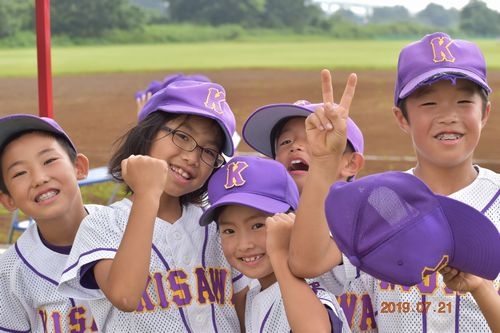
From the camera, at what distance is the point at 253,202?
1724 millimetres

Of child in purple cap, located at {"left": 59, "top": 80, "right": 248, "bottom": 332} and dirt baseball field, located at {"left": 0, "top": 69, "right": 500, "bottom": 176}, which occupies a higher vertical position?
child in purple cap, located at {"left": 59, "top": 80, "right": 248, "bottom": 332}

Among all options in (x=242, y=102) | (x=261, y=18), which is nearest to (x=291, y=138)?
(x=242, y=102)

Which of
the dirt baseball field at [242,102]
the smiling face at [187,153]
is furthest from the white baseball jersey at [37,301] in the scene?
the dirt baseball field at [242,102]

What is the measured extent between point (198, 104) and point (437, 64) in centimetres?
56

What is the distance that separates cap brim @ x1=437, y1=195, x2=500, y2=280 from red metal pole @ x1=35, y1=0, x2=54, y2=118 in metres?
1.80

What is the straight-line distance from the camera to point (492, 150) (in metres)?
10.3

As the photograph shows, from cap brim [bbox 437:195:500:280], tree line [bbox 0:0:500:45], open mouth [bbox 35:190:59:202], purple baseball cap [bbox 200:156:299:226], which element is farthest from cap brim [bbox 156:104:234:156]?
tree line [bbox 0:0:500:45]

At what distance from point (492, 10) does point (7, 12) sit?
7.11 metres

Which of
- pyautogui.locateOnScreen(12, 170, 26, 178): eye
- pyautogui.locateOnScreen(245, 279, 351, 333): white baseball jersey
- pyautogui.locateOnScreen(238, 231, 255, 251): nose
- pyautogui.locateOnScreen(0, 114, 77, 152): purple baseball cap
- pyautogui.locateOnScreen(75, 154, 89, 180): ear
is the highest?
pyautogui.locateOnScreen(0, 114, 77, 152): purple baseball cap

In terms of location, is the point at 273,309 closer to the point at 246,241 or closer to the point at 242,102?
the point at 246,241

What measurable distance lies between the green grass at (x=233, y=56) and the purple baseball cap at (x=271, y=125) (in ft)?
33.9

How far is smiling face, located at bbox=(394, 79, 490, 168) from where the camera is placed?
1732 millimetres

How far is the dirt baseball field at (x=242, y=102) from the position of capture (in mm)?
10523

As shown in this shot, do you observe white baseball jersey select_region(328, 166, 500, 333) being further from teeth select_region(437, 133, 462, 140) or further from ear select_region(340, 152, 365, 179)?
ear select_region(340, 152, 365, 179)
